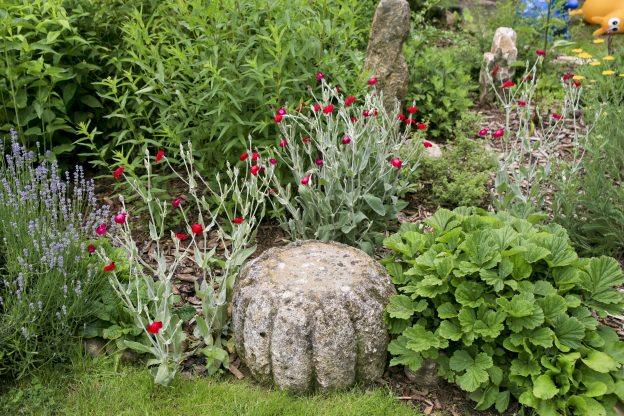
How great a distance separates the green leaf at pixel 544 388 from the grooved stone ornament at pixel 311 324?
839 mm

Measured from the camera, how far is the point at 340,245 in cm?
413

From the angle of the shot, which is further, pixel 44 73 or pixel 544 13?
pixel 544 13

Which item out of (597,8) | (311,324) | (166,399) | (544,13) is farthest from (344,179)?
(597,8)

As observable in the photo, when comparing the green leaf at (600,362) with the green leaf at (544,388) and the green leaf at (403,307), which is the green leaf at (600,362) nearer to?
the green leaf at (544,388)

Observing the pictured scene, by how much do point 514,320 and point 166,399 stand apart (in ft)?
6.48

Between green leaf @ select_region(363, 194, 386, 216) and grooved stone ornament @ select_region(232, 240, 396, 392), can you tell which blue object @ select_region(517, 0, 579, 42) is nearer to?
green leaf @ select_region(363, 194, 386, 216)

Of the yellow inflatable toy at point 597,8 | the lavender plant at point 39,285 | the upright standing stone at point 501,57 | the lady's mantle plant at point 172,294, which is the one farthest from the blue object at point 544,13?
the lavender plant at point 39,285

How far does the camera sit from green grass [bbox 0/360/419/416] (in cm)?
356

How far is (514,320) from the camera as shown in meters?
3.54

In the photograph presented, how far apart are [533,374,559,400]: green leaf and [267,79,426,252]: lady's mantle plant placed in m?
1.41

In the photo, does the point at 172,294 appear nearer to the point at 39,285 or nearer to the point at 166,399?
the point at 166,399

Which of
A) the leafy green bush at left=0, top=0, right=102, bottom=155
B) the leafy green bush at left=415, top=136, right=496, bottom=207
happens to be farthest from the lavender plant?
the leafy green bush at left=415, top=136, right=496, bottom=207

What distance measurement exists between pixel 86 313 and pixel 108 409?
23.6 inches

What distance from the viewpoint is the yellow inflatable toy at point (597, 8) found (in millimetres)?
8953
